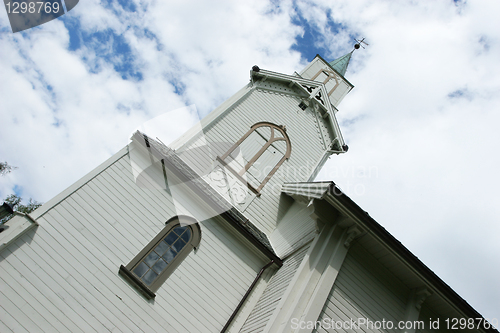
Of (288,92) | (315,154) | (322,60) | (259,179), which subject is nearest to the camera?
(259,179)

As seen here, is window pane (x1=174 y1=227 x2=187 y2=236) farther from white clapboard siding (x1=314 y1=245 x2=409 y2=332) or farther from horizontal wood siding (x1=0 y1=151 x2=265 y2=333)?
white clapboard siding (x1=314 y1=245 x2=409 y2=332)

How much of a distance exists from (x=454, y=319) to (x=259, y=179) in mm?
6582

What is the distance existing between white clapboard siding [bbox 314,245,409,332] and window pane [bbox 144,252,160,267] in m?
3.94

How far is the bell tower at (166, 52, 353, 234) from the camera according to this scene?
9.36 m

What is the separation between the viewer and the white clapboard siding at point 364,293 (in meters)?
5.82

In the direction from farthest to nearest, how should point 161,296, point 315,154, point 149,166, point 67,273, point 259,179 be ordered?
point 315,154 → point 259,179 → point 149,166 → point 161,296 → point 67,273

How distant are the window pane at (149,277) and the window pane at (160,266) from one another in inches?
3.5

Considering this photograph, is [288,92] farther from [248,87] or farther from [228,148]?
[228,148]

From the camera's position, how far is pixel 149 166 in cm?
755

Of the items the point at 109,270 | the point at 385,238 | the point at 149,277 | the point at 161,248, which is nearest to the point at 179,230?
the point at 161,248

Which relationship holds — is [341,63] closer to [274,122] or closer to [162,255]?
[274,122]

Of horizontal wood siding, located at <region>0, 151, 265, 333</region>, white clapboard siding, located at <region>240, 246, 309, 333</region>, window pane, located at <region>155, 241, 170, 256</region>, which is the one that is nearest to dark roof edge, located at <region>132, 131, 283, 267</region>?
horizontal wood siding, located at <region>0, 151, 265, 333</region>

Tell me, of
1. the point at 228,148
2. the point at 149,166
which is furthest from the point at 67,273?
the point at 228,148

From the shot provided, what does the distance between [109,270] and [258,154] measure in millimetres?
6490
